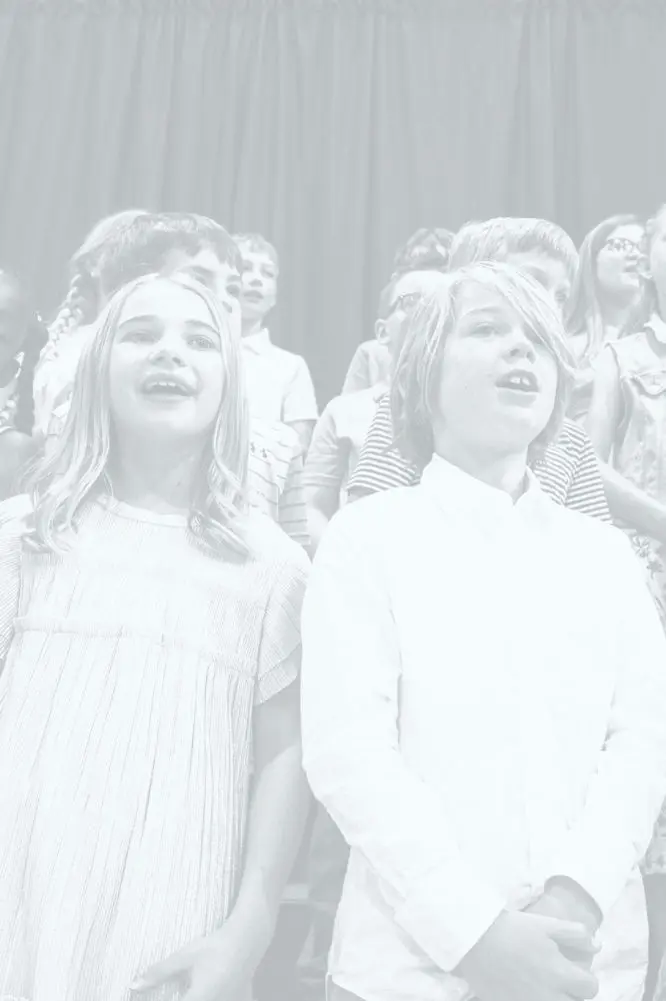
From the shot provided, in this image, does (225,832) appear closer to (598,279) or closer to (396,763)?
(396,763)

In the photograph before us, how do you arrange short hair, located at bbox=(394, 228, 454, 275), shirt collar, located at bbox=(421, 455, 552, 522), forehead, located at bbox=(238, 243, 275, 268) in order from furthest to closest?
forehead, located at bbox=(238, 243, 275, 268) → short hair, located at bbox=(394, 228, 454, 275) → shirt collar, located at bbox=(421, 455, 552, 522)

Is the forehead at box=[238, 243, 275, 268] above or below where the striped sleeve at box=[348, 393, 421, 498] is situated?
above

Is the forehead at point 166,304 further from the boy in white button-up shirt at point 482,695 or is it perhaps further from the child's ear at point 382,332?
the child's ear at point 382,332

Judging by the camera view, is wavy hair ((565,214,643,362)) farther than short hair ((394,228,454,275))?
No

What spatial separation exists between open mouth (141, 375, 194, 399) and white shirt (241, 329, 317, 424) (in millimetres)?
814

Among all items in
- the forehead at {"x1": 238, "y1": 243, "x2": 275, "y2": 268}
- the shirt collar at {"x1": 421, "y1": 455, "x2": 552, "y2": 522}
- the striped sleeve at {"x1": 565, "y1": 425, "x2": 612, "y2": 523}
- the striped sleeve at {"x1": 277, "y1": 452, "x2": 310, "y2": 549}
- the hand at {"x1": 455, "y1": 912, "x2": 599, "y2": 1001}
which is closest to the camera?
the hand at {"x1": 455, "y1": 912, "x2": 599, "y2": 1001}

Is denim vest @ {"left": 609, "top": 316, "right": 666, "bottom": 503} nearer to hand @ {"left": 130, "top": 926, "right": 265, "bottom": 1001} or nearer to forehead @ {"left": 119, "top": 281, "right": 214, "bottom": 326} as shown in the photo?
forehead @ {"left": 119, "top": 281, "right": 214, "bottom": 326}

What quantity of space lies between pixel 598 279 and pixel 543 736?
141 centimetres

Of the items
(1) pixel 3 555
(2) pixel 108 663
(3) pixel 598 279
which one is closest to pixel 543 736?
(2) pixel 108 663

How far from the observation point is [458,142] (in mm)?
3098

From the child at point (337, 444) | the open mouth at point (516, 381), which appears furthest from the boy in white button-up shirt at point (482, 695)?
the child at point (337, 444)

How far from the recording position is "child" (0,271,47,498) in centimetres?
175

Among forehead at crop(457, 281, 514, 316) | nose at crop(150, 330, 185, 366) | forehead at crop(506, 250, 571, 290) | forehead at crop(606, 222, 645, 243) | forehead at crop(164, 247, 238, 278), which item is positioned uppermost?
forehead at crop(606, 222, 645, 243)

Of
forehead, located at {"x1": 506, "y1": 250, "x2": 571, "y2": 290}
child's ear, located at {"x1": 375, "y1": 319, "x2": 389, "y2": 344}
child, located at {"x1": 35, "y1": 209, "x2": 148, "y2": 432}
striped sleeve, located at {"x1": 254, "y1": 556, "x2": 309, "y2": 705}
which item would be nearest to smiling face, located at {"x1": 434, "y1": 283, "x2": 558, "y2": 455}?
striped sleeve, located at {"x1": 254, "y1": 556, "x2": 309, "y2": 705}
